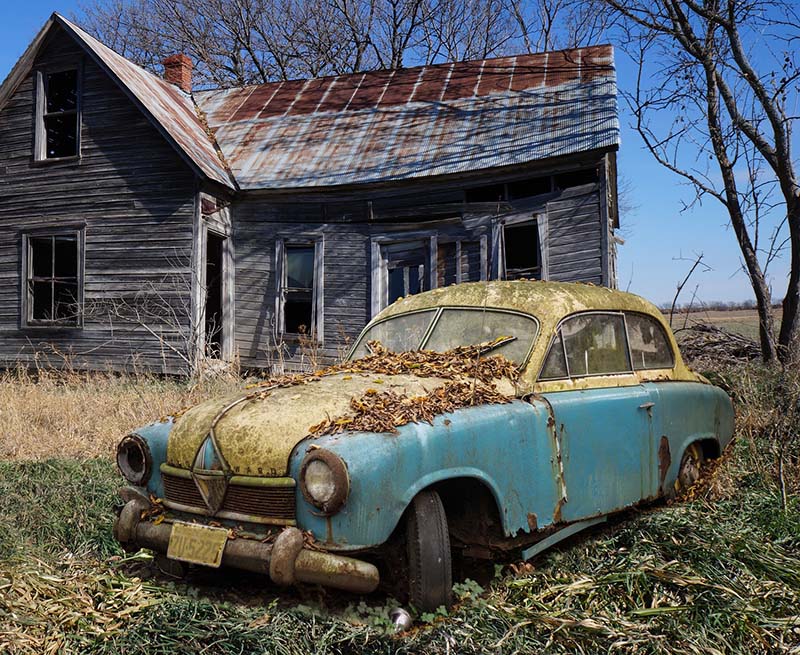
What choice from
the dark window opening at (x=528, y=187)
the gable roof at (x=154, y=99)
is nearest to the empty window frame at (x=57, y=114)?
the gable roof at (x=154, y=99)

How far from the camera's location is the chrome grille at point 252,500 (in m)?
3.15

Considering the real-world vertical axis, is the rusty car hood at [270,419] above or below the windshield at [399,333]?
below

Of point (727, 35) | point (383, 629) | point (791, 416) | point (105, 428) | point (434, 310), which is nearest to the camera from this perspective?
point (383, 629)

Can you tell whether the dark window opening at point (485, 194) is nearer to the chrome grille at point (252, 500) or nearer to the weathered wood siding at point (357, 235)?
the weathered wood siding at point (357, 235)

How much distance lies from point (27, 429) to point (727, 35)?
436 inches

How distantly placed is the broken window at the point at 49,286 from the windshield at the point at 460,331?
9930mm

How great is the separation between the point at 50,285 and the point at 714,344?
12.6 meters

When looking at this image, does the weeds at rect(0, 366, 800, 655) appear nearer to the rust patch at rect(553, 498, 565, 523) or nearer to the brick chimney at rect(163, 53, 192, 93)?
the rust patch at rect(553, 498, 565, 523)

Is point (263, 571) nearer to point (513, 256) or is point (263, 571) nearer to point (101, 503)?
point (101, 503)

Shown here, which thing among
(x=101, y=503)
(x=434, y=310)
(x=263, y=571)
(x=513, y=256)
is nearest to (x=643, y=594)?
(x=263, y=571)

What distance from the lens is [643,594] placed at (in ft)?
11.2

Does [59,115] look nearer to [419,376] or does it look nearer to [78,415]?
[78,415]

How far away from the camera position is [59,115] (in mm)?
13484

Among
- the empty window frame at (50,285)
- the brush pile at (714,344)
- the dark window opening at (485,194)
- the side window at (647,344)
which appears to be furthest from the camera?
the empty window frame at (50,285)
